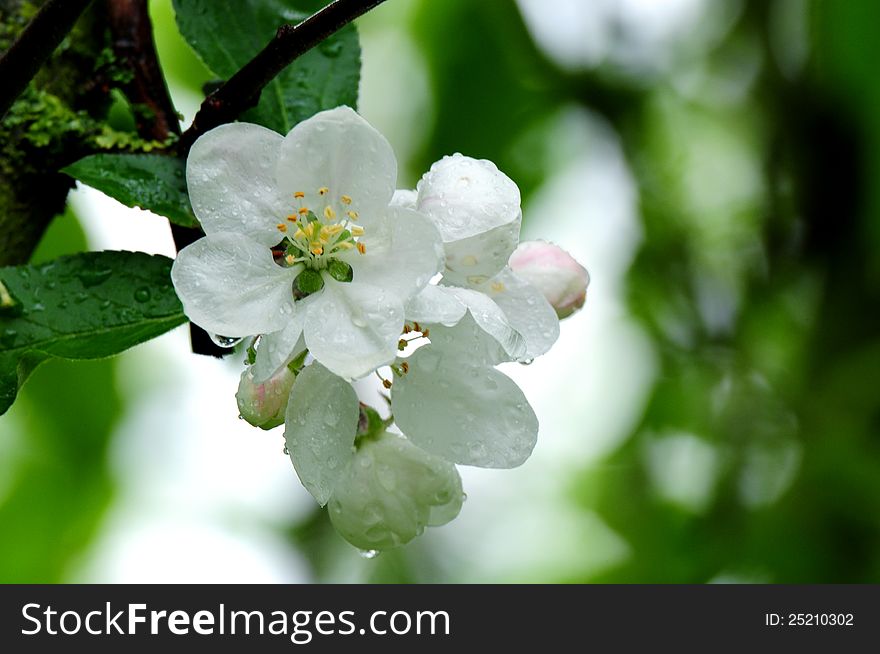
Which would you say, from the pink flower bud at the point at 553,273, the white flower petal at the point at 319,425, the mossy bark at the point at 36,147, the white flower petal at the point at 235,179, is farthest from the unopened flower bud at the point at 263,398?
the mossy bark at the point at 36,147

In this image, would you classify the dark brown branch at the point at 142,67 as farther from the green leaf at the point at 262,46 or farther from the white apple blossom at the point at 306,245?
the white apple blossom at the point at 306,245

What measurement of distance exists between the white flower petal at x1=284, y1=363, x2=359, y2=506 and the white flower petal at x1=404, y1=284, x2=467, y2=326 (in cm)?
9

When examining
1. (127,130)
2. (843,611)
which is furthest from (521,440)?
(843,611)

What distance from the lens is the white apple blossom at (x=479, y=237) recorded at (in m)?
0.76

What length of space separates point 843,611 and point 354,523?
1218 millimetres

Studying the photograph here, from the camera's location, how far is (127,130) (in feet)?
3.80

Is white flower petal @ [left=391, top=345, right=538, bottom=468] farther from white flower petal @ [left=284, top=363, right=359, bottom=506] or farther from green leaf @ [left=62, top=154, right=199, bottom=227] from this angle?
green leaf @ [left=62, top=154, right=199, bottom=227]

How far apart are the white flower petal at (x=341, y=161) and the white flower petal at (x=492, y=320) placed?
96mm

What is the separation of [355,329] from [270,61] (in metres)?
0.21

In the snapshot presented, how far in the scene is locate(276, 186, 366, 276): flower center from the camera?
795 mm

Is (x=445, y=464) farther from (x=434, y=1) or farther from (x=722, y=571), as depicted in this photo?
(x=434, y=1)

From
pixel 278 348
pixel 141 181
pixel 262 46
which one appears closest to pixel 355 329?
pixel 278 348

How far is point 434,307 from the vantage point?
2.36 ft

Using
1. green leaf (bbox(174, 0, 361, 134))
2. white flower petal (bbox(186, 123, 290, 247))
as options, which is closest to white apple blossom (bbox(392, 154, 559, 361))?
white flower petal (bbox(186, 123, 290, 247))
